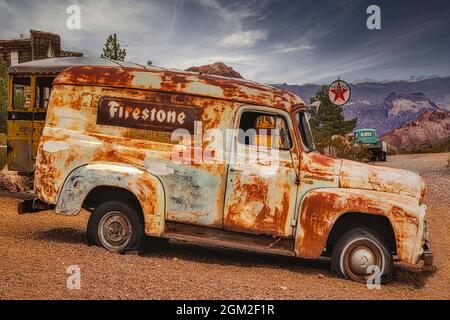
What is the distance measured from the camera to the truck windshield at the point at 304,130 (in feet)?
21.1

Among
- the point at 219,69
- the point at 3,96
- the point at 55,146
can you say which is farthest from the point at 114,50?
the point at 219,69

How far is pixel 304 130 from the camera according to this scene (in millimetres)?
6582

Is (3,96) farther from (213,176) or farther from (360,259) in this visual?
(360,259)

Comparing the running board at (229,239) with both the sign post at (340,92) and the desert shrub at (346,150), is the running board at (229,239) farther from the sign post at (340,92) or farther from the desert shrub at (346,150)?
the desert shrub at (346,150)

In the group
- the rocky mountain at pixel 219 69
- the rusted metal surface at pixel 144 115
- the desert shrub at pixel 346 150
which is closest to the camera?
the rusted metal surface at pixel 144 115

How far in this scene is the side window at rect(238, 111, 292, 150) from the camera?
20.6ft

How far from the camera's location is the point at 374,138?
27.8 metres

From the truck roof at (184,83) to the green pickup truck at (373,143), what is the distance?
65.5 feet

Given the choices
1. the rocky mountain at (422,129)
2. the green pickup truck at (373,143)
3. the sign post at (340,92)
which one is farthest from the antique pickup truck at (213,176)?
the rocky mountain at (422,129)

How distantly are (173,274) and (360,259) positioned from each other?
7.29 feet

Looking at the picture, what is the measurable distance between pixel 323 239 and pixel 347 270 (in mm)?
483

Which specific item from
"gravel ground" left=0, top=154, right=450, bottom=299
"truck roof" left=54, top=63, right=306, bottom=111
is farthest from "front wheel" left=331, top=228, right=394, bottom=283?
"truck roof" left=54, top=63, right=306, bottom=111
